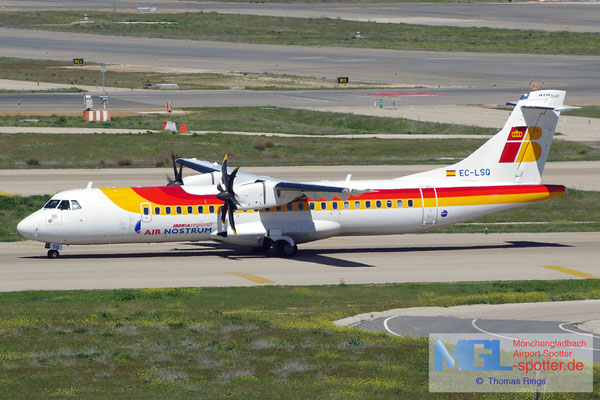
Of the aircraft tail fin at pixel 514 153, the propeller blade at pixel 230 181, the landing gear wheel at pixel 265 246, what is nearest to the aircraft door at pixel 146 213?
the propeller blade at pixel 230 181

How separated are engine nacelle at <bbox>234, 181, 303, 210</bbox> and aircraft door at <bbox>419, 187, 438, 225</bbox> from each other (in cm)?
675

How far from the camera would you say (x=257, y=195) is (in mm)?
39375

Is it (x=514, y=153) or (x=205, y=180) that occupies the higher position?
(x=514, y=153)

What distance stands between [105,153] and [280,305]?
37696 millimetres

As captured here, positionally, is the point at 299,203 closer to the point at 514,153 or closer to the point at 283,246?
the point at 283,246

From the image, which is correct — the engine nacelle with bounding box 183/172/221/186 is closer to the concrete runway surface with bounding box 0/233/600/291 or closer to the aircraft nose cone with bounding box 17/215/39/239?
the concrete runway surface with bounding box 0/233/600/291

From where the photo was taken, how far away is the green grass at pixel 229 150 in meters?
65.5

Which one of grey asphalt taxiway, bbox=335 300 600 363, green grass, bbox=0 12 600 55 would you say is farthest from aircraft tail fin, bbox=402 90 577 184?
green grass, bbox=0 12 600 55

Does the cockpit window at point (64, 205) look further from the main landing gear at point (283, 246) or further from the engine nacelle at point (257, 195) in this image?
the main landing gear at point (283, 246)

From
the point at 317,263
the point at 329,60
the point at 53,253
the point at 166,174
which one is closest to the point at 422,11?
the point at 329,60

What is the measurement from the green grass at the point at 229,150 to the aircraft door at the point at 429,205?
2439 centimetres

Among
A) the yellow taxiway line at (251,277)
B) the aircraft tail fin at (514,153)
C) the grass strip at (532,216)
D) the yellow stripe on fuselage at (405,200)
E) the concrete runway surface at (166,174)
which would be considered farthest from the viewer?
the concrete runway surface at (166,174)

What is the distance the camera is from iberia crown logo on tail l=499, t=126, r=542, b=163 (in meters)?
42.8

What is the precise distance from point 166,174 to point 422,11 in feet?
423
